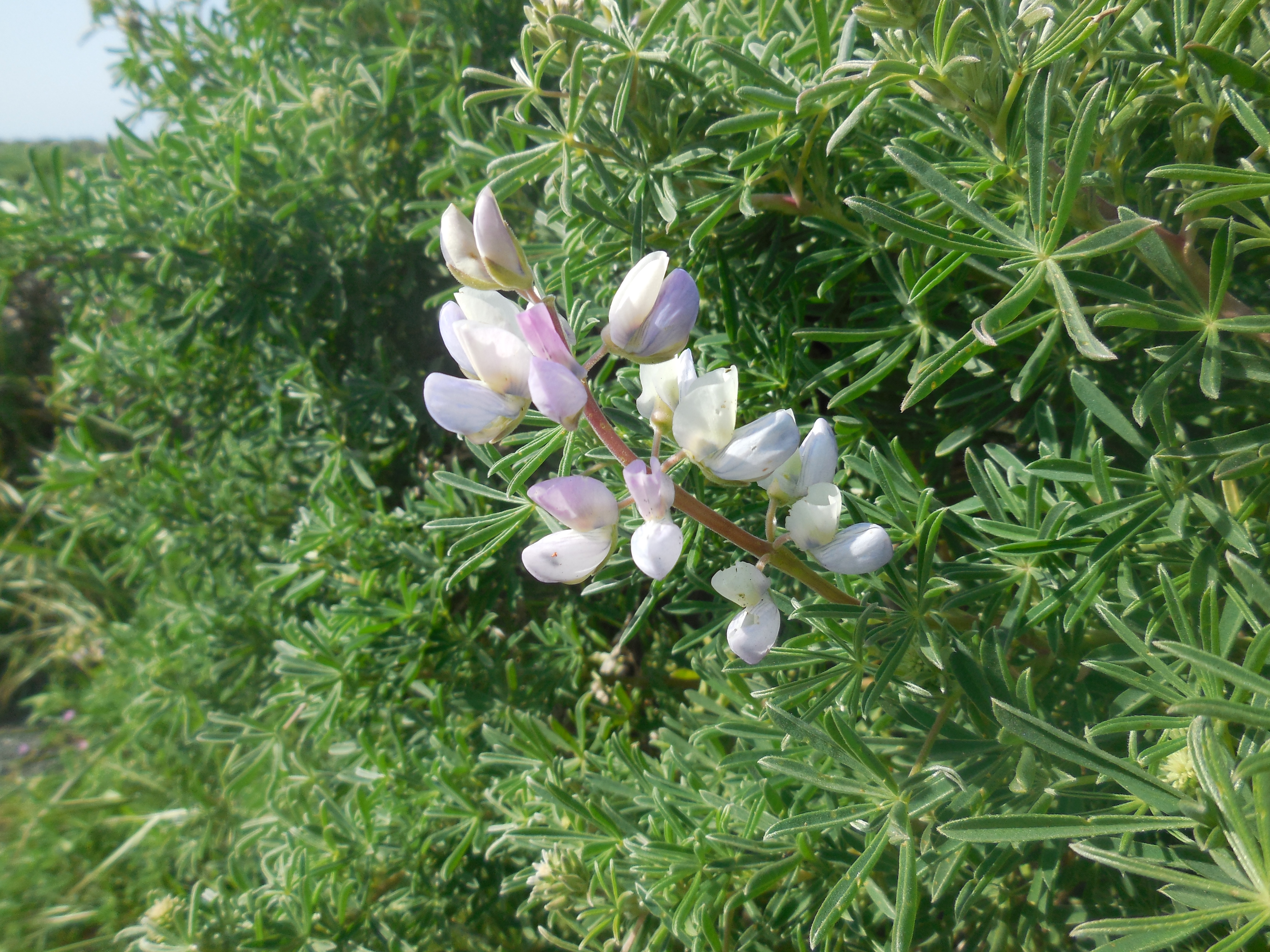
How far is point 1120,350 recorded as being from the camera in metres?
1.22

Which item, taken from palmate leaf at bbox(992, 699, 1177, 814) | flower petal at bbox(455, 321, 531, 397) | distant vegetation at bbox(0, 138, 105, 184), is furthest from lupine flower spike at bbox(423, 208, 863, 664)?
distant vegetation at bbox(0, 138, 105, 184)

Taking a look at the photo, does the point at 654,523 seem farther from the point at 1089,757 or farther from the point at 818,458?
the point at 1089,757

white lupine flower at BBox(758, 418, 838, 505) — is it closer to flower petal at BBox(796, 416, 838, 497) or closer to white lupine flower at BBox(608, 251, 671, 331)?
flower petal at BBox(796, 416, 838, 497)

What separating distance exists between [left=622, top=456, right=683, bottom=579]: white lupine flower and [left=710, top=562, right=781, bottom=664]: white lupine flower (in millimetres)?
87

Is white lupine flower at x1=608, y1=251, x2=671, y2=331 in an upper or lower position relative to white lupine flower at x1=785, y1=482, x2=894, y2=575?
upper

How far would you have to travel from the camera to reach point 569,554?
0.78 meters

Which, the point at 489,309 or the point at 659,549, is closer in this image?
the point at 659,549

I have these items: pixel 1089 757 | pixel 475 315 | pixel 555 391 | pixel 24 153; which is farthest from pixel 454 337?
pixel 24 153

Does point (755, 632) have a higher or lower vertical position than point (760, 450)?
lower

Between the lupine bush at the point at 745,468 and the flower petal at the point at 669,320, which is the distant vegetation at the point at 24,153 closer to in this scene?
the lupine bush at the point at 745,468

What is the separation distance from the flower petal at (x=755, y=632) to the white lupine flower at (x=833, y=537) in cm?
7

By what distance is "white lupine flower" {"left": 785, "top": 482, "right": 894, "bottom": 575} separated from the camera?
2.57ft

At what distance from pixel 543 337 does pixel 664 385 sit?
15 centimetres

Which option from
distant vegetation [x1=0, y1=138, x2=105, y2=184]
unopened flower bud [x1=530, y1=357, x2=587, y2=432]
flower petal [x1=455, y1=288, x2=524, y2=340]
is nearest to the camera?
unopened flower bud [x1=530, y1=357, x2=587, y2=432]
